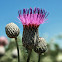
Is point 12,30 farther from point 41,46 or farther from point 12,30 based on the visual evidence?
point 41,46

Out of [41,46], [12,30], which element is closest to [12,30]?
[12,30]

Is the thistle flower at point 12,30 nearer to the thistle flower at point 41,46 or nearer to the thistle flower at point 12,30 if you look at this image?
the thistle flower at point 12,30

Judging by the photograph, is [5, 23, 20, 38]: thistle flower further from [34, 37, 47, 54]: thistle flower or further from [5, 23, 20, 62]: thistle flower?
[34, 37, 47, 54]: thistle flower

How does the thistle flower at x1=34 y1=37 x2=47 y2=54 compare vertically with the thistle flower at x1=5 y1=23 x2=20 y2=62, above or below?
below

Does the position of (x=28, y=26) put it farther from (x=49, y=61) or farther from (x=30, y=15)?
(x=49, y=61)

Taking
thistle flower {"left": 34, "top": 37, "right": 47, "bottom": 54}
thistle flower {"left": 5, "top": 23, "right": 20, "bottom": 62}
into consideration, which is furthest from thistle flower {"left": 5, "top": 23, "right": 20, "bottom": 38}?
thistle flower {"left": 34, "top": 37, "right": 47, "bottom": 54}

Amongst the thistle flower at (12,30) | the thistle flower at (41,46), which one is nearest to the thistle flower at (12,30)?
the thistle flower at (12,30)
